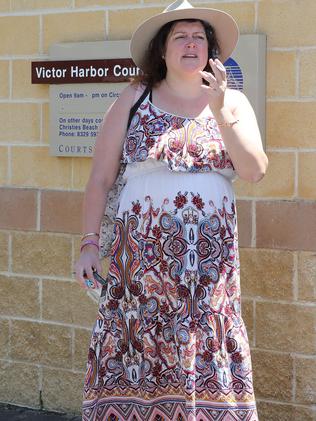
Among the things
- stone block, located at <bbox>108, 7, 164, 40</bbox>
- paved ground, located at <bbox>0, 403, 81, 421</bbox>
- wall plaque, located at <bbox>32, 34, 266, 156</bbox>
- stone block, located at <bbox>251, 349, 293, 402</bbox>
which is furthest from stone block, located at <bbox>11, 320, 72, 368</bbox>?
stone block, located at <bbox>108, 7, 164, 40</bbox>

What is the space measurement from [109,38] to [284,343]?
6.13 feet

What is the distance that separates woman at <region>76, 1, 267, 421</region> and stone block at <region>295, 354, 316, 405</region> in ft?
2.71

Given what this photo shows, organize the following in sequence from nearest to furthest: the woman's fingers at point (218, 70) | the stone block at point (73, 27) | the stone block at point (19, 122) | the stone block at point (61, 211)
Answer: the woman's fingers at point (218, 70)
the stone block at point (73, 27)
the stone block at point (61, 211)
the stone block at point (19, 122)

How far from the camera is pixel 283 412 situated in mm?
A: 4508

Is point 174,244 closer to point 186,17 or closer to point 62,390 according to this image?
point 186,17

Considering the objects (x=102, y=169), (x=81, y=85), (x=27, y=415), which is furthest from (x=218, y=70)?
(x=27, y=415)

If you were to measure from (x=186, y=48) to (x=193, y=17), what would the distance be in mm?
160

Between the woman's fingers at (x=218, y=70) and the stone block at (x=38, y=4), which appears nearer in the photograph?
the woman's fingers at (x=218, y=70)

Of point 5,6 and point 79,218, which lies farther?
point 5,6

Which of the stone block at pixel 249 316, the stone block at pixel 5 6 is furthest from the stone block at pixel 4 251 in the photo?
the stone block at pixel 249 316

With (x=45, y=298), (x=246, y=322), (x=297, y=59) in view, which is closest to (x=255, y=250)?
(x=246, y=322)

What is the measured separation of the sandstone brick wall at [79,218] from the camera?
14.4 feet

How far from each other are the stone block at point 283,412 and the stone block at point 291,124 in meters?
1.31

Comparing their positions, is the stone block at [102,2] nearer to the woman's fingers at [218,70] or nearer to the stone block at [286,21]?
the stone block at [286,21]
